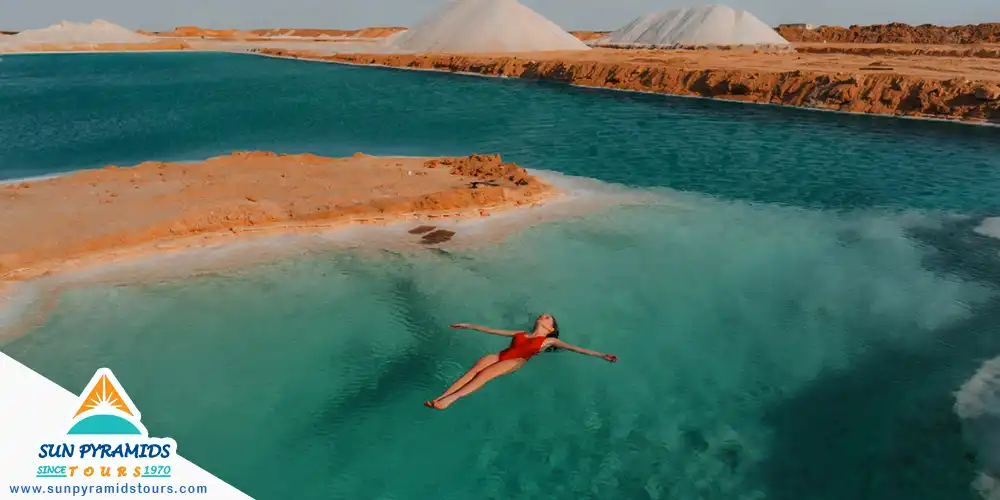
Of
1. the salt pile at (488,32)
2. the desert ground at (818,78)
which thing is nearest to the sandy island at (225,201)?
the desert ground at (818,78)

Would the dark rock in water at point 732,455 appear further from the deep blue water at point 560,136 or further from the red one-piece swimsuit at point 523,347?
the deep blue water at point 560,136

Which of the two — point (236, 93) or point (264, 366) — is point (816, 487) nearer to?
point (264, 366)

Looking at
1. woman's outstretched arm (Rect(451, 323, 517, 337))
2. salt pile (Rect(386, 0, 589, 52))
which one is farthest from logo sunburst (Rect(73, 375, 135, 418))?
salt pile (Rect(386, 0, 589, 52))

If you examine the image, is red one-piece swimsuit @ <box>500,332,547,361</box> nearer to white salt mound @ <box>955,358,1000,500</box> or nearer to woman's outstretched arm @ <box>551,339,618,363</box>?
woman's outstretched arm @ <box>551,339,618,363</box>

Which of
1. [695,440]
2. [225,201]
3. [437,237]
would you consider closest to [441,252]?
[437,237]

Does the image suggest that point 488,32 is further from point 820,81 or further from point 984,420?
point 984,420

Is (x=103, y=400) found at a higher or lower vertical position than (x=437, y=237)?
lower
